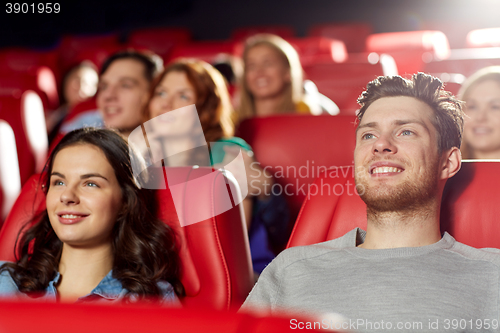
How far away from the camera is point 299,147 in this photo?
170 centimetres

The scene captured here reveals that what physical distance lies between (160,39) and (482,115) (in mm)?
4366

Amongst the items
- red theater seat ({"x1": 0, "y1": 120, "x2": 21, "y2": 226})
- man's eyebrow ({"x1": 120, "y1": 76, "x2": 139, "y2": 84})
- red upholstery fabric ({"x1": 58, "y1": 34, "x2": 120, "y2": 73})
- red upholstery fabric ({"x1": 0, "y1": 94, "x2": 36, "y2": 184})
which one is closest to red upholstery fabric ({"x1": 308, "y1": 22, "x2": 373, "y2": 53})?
red upholstery fabric ({"x1": 58, "y1": 34, "x2": 120, "y2": 73})

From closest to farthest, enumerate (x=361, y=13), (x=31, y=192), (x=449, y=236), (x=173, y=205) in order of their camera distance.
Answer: (x=449, y=236), (x=173, y=205), (x=31, y=192), (x=361, y=13)

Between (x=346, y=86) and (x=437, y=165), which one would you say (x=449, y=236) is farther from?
(x=346, y=86)

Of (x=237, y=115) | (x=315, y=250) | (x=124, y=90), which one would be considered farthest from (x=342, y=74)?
(x=315, y=250)

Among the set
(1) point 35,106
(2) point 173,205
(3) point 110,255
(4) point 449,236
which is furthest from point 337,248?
(1) point 35,106

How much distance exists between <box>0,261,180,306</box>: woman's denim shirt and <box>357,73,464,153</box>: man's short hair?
610 mm

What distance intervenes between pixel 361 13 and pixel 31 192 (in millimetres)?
4745

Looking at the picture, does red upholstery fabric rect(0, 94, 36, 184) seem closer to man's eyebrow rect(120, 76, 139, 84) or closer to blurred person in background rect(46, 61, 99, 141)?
man's eyebrow rect(120, 76, 139, 84)

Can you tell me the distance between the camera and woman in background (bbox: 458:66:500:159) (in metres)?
1.66

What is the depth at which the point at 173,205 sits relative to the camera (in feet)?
4.12

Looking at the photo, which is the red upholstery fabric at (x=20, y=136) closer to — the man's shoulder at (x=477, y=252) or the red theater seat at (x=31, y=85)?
the red theater seat at (x=31, y=85)

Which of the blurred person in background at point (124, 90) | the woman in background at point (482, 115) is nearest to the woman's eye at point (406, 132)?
the woman in background at point (482, 115)

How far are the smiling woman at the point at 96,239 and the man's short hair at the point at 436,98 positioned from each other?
58 cm
